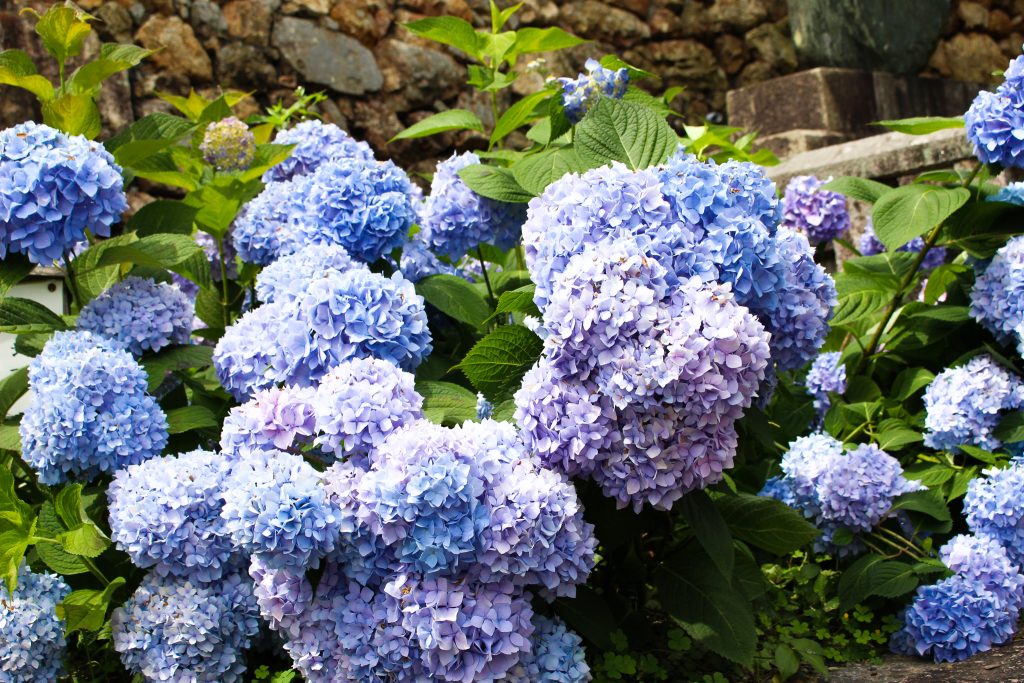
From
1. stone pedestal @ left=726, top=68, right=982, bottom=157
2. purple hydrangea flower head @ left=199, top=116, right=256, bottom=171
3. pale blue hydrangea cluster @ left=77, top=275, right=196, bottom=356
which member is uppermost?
purple hydrangea flower head @ left=199, top=116, right=256, bottom=171

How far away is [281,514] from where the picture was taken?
1333 mm

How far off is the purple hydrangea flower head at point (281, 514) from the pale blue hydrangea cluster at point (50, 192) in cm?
61

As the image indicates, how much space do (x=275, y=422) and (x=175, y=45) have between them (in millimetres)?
4588

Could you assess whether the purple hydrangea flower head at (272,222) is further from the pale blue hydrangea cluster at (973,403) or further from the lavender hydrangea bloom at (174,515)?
the pale blue hydrangea cluster at (973,403)

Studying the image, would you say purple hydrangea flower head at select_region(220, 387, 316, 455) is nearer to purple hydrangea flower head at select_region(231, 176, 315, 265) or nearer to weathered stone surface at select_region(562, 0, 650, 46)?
purple hydrangea flower head at select_region(231, 176, 315, 265)

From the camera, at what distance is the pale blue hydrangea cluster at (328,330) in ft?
5.47

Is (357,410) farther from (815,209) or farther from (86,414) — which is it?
(815,209)

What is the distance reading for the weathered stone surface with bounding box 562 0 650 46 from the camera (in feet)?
24.2

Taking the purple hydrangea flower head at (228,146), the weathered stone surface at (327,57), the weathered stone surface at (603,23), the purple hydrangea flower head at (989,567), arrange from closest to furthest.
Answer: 1. the purple hydrangea flower head at (989,567)
2. the purple hydrangea flower head at (228,146)
3. the weathered stone surface at (327,57)
4. the weathered stone surface at (603,23)

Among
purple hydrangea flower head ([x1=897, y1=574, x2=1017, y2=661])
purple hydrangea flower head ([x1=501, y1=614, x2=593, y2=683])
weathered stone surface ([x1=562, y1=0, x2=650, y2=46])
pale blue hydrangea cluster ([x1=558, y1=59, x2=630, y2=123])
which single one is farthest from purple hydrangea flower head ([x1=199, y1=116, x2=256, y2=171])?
weathered stone surface ([x1=562, y1=0, x2=650, y2=46])

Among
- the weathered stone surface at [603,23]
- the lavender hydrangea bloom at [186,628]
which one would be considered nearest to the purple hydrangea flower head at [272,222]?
the lavender hydrangea bloom at [186,628]

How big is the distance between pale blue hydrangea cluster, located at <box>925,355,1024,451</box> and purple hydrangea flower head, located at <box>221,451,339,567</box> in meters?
1.32

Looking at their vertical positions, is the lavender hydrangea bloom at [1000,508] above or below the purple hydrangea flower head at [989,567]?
above

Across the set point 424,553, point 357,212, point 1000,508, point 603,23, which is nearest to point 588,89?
point 357,212
